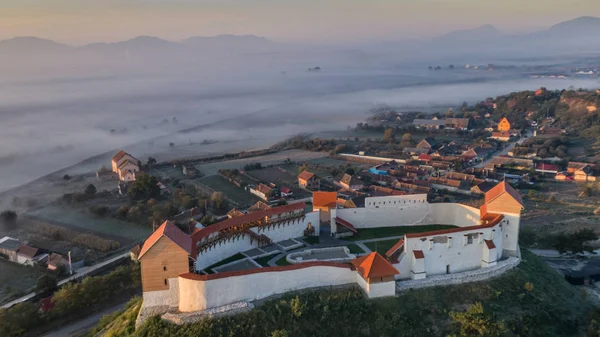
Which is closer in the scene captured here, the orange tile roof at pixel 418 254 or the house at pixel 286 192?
the orange tile roof at pixel 418 254

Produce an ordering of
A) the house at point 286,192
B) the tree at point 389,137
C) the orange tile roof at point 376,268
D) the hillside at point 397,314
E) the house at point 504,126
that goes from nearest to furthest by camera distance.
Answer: the hillside at point 397,314
the orange tile roof at point 376,268
the house at point 286,192
the tree at point 389,137
the house at point 504,126

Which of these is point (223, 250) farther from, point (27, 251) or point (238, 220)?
point (27, 251)

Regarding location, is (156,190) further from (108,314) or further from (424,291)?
(424,291)

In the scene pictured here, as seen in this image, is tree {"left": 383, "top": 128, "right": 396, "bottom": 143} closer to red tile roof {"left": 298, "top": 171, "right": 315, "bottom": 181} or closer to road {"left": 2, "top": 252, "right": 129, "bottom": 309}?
red tile roof {"left": 298, "top": 171, "right": 315, "bottom": 181}

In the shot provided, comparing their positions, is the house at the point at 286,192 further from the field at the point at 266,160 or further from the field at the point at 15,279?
the field at the point at 15,279

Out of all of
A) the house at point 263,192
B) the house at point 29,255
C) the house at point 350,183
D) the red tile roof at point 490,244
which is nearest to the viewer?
the red tile roof at point 490,244

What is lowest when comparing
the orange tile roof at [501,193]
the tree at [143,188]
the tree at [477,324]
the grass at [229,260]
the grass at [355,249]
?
the tree at [143,188]

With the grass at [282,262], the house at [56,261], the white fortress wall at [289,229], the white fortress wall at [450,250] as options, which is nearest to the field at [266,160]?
the house at [56,261]

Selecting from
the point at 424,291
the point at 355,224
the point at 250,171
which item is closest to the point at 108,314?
the point at 355,224

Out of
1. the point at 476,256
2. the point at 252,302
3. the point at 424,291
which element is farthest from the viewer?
the point at 476,256
